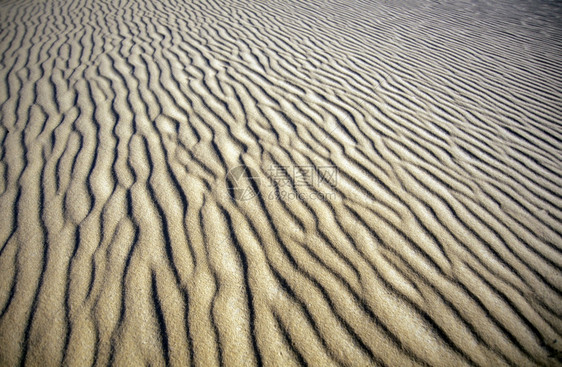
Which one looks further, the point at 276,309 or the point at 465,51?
the point at 465,51

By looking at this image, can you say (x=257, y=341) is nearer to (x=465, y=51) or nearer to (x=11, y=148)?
(x=11, y=148)

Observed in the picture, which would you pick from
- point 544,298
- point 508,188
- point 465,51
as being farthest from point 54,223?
point 465,51

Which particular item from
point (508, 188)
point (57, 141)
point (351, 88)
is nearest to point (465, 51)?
point (351, 88)

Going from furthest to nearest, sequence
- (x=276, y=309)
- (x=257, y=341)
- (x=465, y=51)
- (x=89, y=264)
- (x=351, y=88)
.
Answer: (x=465, y=51) → (x=351, y=88) → (x=89, y=264) → (x=276, y=309) → (x=257, y=341)

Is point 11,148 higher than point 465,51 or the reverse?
the reverse

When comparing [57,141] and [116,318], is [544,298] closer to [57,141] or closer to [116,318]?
[116,318]

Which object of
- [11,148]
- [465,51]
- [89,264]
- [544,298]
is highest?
[465,51]

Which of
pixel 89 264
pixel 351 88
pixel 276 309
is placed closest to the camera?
pixel 276 309
